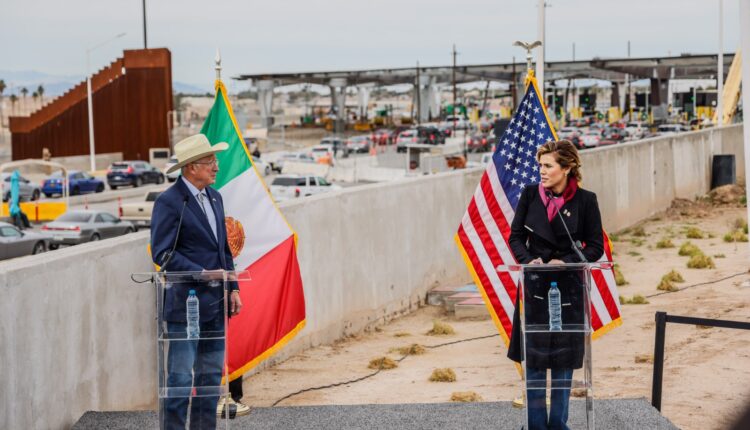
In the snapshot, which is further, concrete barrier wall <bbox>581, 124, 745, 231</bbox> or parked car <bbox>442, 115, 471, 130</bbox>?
parked car <bbox>442, 115, 471, 130</bbox>

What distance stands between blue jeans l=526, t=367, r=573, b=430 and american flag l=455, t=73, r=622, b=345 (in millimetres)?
2828

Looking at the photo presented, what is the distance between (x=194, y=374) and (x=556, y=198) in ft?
7.80

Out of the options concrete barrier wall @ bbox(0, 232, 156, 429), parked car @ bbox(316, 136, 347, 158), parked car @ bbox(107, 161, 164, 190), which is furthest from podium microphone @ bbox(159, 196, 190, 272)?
parked car @ bbox(316, 136, 347, 158)

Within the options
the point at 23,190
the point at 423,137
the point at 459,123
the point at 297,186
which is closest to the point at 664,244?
the point at 297,186

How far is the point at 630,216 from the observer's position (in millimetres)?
26328

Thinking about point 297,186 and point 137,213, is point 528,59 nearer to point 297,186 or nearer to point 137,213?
point 137,213

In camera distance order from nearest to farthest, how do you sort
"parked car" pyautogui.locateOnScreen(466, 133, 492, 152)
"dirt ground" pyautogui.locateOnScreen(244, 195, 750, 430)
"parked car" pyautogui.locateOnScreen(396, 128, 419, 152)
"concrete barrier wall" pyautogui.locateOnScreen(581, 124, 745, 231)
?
"dirt ground" pyautogui.locateOnScreen(244, 195, 750, 430), "concrete barrier wall" pyautogui.locateOnScreen(581, 124, 745, 231), "parked car" pyautogui.locateOnScreen(396, 128, 419, 152), "parked car" pyautogui.locateOnScreen(466, 133, 492, 152)

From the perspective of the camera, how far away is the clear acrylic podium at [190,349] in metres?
6.86

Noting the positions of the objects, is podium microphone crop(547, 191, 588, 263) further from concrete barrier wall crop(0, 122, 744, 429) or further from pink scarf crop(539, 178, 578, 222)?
concrete barrier wall crop(0, 122, 744, 429)

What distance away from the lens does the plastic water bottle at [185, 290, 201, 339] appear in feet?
22.5

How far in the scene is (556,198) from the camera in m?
7.20

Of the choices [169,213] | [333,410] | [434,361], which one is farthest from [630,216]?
[169,213]

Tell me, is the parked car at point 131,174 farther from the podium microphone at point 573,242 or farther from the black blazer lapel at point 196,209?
the podium microphone at point 573,242

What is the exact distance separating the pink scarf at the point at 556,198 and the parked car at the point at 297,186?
37750mm
